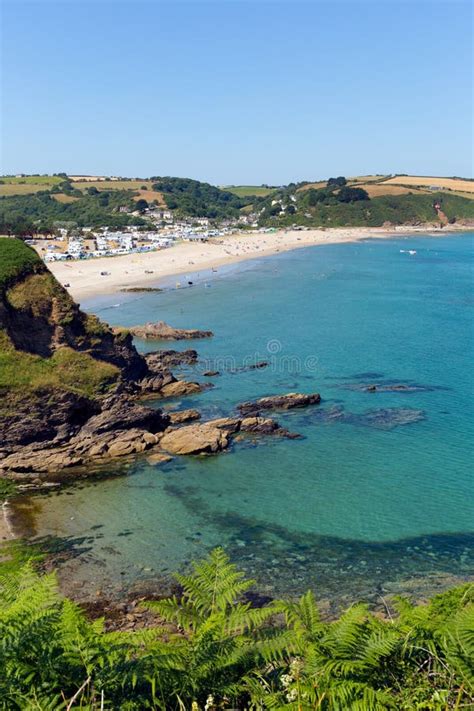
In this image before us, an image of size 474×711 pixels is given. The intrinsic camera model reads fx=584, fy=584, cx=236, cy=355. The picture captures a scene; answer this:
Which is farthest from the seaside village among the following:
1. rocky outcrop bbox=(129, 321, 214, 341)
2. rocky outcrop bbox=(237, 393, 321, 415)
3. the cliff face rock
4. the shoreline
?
rocky outcrop bbox=(237, 393, 321, 415)

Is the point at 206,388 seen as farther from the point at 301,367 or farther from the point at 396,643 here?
the point at 396,643

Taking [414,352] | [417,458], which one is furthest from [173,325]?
[417,458]

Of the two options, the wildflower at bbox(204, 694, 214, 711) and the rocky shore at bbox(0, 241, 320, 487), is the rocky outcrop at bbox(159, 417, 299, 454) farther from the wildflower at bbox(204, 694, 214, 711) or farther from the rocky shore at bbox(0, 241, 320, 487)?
the wildflower at bbox(204, 694, 214, 711)

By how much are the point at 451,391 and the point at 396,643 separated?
40608 millimetres

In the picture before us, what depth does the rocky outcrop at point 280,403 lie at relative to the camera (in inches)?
1702

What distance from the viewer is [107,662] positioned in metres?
8.57

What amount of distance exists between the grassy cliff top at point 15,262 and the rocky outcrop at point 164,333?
27070 millimetres

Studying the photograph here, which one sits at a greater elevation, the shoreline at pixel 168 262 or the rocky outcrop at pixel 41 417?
the shoreline at pixel 168 262

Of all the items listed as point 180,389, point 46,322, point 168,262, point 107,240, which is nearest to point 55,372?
point 46,322

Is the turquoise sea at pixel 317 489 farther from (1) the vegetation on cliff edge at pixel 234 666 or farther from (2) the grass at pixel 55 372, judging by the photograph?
(1) the vegetation on cliff edge at pixel 234 666

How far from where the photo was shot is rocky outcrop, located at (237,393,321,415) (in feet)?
142

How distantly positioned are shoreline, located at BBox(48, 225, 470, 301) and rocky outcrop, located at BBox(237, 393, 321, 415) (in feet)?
179

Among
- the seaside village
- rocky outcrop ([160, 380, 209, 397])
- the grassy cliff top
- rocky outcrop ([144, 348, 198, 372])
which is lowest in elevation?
rocky outcrop ([160, 380, 209, 397])

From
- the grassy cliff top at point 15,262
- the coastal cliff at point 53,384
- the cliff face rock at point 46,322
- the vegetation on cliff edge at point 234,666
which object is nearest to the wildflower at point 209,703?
the vegetation on cliff edge at point 234,666
